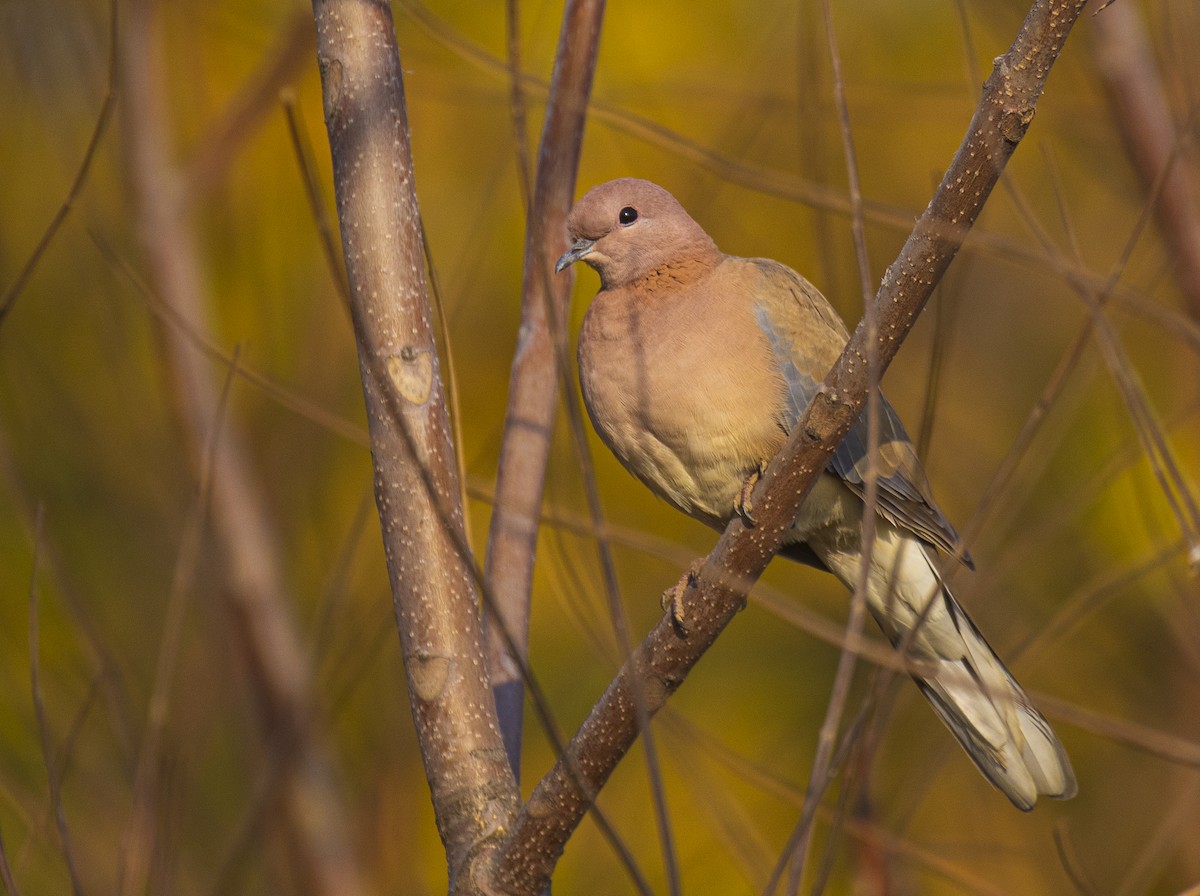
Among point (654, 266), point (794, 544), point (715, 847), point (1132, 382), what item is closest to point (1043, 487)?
point (715, 847)

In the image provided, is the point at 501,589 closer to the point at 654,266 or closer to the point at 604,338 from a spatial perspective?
the point at 604,338

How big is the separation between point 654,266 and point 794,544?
809 millimetres

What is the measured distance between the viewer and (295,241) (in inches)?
235

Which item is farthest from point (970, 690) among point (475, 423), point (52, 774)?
point (475, 423)

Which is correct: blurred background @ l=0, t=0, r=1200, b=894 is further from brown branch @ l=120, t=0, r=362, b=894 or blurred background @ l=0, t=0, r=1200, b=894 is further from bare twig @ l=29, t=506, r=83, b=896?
bare twig @ l=29, t=506, r=83, b=896

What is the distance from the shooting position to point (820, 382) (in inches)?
113

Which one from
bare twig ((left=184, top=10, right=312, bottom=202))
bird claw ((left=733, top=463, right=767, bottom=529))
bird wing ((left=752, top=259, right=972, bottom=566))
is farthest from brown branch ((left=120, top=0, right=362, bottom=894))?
bird wing ((left=752, top=259, right=972, bottom=566))

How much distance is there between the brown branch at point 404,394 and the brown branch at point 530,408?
0.23 metres

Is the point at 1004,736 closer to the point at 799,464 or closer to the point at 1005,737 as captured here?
the point at 1005,737

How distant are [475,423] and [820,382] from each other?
145 inches

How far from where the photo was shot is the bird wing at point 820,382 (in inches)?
114

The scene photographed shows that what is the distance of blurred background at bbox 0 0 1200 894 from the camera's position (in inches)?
165

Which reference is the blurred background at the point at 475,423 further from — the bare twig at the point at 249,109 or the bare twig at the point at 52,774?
the bare twig at the point at 52,774

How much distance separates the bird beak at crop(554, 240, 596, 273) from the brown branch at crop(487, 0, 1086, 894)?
1291 mm
